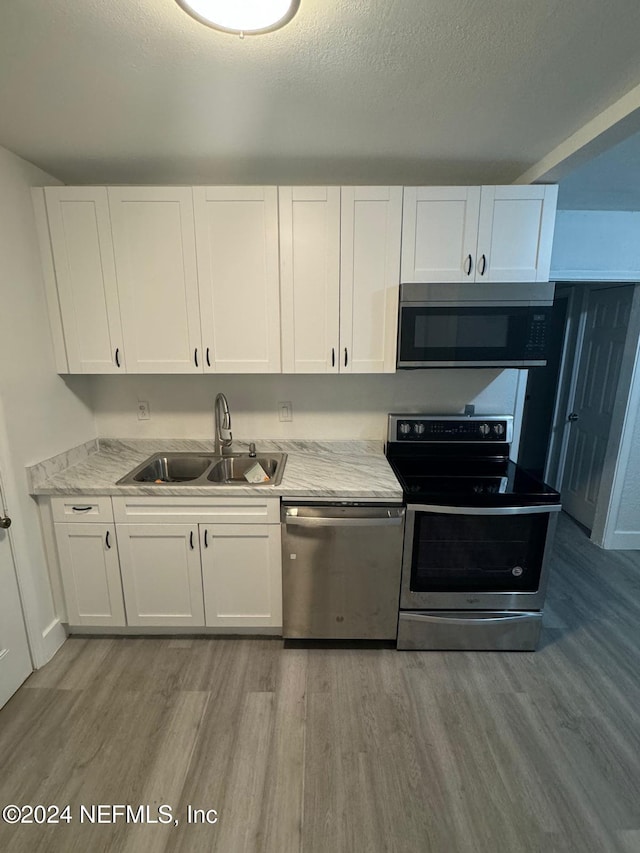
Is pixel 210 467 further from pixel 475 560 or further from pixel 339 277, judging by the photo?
pixel 475 560

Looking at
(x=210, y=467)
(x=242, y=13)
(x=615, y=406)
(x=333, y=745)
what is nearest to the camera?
(x=242, y=13)

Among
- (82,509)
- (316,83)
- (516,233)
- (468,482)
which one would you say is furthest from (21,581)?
(516,233)

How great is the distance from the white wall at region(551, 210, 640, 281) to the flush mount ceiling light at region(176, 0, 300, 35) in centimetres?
235

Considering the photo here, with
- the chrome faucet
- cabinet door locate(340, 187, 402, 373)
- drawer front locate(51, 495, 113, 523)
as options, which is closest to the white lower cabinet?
drawer front locate(51, 495, 113, 523)

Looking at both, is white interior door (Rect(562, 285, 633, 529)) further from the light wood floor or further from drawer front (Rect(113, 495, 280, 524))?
drawer front (Rect(113, 495, 280, 524))

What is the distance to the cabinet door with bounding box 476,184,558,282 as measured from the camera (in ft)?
6.39

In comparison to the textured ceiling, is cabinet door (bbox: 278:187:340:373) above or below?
below

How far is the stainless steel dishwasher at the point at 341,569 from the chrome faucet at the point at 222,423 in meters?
0.65

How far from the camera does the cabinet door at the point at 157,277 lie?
6.45ft

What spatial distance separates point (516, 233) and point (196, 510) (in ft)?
7.13

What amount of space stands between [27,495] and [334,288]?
6.12ft

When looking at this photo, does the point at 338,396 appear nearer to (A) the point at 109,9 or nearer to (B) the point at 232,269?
(B) the point at 232,269

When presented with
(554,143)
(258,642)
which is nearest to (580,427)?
(554,143)

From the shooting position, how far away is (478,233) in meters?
1.99
